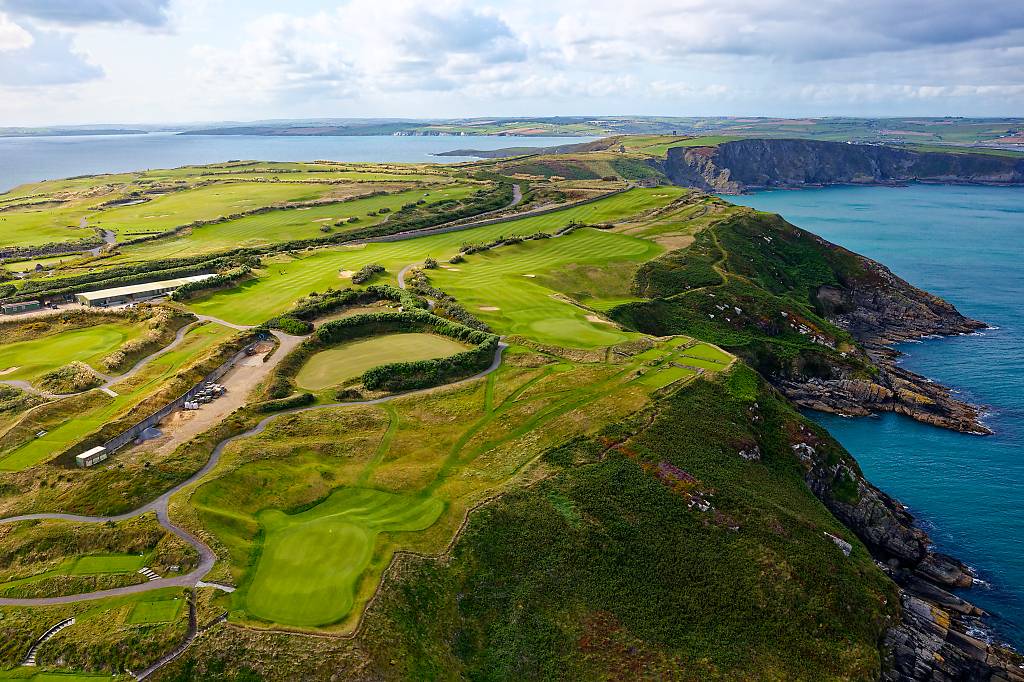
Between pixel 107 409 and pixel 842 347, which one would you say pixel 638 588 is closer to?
pixel 107 409

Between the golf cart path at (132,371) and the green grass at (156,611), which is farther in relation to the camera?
the golf cart path at (132,371)

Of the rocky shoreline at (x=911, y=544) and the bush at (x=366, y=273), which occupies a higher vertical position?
the bush at (x=366, y=273)

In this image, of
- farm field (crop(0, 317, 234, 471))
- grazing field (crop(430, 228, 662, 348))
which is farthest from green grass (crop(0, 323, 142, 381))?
grazing field (crop(430, 228, 662, 348))

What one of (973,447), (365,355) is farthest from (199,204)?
(973,447)

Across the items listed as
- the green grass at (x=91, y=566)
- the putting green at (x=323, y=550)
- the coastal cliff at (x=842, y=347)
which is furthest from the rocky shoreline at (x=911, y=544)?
the green grass at (x=91, y=566)

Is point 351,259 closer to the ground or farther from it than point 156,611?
farther from it

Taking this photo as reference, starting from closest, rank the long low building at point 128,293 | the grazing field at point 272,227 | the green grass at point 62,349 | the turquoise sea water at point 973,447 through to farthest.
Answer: the turquoise sea water at point 973,447, the green grass at point 62,349, the long low building at point 128,293, the grazing field at point 272,227

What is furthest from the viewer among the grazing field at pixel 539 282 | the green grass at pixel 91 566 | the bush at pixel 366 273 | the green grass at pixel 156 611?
the bush at pixel 366 273

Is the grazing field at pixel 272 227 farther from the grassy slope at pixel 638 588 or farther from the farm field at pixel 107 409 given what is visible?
the grassy slope at pixel 638 588
